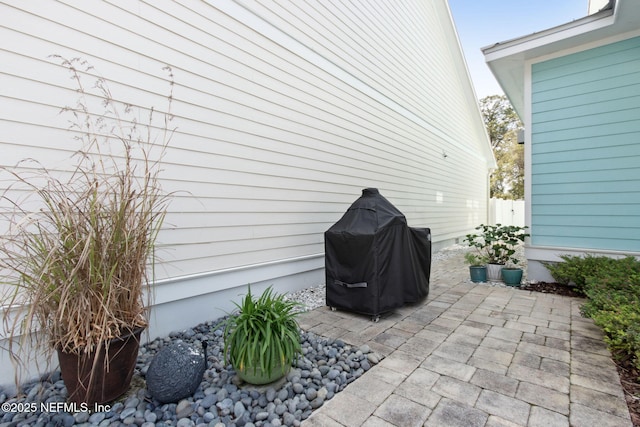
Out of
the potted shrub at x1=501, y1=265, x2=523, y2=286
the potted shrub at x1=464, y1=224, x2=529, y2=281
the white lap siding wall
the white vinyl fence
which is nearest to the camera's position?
the white lap siding wall

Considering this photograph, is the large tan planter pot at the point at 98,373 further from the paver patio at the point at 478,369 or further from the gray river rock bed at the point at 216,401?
the paver patio at the point at 478,369

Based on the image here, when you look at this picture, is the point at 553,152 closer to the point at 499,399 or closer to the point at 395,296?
the point at 395,296

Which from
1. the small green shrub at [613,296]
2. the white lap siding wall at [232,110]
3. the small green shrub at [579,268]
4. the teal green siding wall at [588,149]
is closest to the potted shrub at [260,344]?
the white lap siding wall at [232,110]

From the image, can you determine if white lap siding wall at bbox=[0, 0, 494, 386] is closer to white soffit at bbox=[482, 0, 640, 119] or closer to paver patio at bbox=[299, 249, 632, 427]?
paver patio at bbox=[299, 249, 632, 427]

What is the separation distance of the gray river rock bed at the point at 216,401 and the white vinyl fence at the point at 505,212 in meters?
13.2

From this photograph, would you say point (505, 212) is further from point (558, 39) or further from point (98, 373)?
point (98, 373)

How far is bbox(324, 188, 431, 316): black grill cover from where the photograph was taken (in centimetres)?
314

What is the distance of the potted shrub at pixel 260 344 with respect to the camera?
6.34 ft

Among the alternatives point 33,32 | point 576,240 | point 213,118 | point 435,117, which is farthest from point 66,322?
point 435,117

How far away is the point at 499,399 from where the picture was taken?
1922 millimetres

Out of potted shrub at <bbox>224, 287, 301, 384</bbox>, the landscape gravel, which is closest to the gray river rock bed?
the landscape gravel

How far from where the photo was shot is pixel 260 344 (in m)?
1.93

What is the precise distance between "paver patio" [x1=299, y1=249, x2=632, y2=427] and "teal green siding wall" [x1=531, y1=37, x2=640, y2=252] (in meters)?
1.54

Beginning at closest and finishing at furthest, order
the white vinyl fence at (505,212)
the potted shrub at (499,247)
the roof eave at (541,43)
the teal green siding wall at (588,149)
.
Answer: the roof eave at (541,43), the teal green siding wall at (588,149), the potted shrub at (499,247), the white vinyl fence at (505,212)
